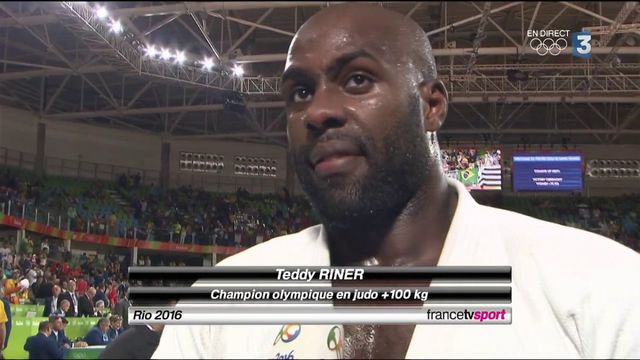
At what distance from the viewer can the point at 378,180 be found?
38.9 inches

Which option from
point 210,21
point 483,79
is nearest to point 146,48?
point 210,21

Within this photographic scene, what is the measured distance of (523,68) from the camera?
12352 mm

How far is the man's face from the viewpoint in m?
0.97

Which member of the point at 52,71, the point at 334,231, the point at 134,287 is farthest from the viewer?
the point at 52,71

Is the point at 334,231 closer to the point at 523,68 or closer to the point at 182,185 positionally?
the point at 523,68

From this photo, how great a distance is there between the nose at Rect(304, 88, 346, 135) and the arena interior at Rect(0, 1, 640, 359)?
312 inches

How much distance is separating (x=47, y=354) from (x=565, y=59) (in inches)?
455

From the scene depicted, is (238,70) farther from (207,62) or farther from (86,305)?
(86,305)

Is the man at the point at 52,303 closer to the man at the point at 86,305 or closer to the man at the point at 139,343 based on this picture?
the man at the point at 86,305

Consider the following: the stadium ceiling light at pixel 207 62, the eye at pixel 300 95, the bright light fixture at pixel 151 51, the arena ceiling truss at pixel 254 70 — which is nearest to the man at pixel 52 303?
the arena ceiling truss at pixel 254 70

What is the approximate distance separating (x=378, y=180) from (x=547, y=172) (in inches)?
547

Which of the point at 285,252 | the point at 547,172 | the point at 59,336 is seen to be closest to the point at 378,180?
the point at 285,252

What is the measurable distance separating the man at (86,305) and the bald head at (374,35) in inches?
323

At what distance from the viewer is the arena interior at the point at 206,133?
1142cm
